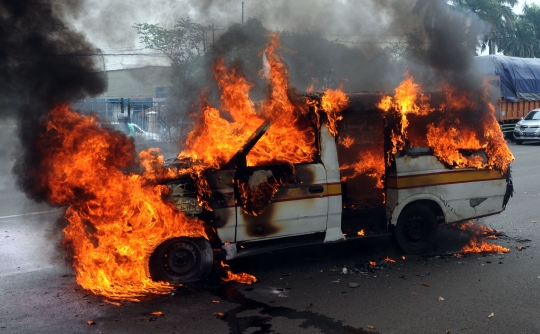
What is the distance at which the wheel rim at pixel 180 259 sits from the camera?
5730 millimetres

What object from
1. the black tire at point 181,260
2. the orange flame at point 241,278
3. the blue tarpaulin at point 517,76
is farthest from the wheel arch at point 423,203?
the blue tarpaulin at point 517,76

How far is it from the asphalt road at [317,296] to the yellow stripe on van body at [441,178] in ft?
3.04

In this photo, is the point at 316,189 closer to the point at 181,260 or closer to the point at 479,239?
the point at 181,260

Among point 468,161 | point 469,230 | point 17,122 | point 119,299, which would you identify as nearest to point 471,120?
point 468,161

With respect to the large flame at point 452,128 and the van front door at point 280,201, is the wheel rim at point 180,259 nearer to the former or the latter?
the van front door at point 280,201

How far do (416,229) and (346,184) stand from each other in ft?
3.77

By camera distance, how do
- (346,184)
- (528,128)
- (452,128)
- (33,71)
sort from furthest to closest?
(528,128) → (452,128) → (346,184) → (33,71)

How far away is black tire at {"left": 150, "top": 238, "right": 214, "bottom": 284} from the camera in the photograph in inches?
224

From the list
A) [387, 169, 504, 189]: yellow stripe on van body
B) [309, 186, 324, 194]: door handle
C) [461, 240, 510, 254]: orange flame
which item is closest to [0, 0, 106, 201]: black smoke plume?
[309, 186, 324, 194]: door handle

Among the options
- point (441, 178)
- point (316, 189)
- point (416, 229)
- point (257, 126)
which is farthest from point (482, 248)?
point (257, 126)

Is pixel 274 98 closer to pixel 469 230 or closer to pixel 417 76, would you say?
pixel 417 76

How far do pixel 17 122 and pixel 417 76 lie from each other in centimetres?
547

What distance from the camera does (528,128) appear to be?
75.8 ft

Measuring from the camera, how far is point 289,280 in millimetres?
5969
